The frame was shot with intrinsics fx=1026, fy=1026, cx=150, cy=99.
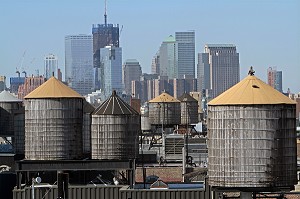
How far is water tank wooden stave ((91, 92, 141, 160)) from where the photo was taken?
62.8 m

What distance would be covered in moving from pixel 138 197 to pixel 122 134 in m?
8.54

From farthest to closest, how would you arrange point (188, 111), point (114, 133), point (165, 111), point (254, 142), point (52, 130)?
point (188, 111), point (165, 111), point (114, 133), point (52, 130), point (254, 142)

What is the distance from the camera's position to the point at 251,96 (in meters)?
50.2

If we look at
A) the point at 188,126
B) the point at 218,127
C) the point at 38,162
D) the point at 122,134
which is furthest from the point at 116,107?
the point at 188,126

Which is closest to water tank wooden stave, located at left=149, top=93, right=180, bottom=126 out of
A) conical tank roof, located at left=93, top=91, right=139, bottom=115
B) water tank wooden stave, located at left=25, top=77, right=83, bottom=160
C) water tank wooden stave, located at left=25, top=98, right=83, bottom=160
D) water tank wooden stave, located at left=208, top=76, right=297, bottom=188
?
conical tank roof, located at left=93, top=91, right=139, bottom=115

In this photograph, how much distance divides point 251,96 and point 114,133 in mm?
14974

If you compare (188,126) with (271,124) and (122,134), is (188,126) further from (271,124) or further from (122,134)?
(271,124)

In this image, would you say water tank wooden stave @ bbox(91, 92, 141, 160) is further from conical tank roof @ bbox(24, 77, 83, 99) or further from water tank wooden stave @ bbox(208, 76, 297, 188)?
water tank wooden stave @ bbox(208, 76, 297, 188)

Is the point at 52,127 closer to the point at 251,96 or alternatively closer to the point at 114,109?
the point at 114,109

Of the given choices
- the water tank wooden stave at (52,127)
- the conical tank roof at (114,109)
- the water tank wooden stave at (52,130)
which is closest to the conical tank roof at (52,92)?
the water tank wooden stave at (52,127)

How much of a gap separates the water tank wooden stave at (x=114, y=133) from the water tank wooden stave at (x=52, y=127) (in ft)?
3.78

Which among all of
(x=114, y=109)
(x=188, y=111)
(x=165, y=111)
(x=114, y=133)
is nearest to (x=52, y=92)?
(x=114, y=109)

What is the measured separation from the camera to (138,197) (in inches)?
2181

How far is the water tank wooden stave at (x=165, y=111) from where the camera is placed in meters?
111
